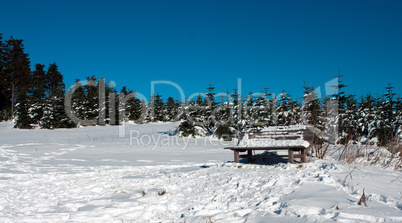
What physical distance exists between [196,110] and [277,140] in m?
17.0

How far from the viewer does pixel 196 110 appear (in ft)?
83.3

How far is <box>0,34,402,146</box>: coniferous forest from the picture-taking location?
24.5 meters

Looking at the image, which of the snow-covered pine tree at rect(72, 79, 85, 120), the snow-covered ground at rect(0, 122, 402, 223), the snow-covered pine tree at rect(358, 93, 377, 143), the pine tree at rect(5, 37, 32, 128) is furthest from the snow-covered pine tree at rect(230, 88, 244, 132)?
the pine tree at rect(5, 37, 32, 128)

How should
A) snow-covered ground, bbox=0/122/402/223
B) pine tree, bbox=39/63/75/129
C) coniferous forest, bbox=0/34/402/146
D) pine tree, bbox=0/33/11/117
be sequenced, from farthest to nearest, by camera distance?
pine tree, bbox=0/33/11/117
pine tree, bbox=39/63/75/129
coniferous forest, bbox=0/34/402/146
snow-covered ground, bbox=0/122/402/223

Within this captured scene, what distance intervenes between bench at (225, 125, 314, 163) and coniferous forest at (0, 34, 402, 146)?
133 centimetres

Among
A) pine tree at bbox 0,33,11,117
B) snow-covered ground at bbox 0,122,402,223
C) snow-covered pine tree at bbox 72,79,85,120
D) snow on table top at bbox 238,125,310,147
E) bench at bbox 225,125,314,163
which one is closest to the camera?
snow-covered ground at bbox 0,122,402,223

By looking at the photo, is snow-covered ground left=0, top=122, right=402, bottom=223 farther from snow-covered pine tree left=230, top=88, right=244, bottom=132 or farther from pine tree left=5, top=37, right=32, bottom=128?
pine tree left=5, top=37, right=32, bottom=128

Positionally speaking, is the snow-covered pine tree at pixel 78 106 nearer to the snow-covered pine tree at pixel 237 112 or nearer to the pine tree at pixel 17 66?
the pine tree at pixel 17 66

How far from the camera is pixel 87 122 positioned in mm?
39312

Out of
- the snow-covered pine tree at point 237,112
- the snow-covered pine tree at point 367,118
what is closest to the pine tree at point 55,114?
the snow-covered pine tree at point 237,112

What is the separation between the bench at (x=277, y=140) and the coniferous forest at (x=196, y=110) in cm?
133

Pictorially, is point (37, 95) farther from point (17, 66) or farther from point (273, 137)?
point (273, 137)

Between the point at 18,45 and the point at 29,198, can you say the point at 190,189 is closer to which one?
the point at 29,198

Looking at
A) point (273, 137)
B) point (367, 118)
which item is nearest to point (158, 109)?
point (367, 118)
